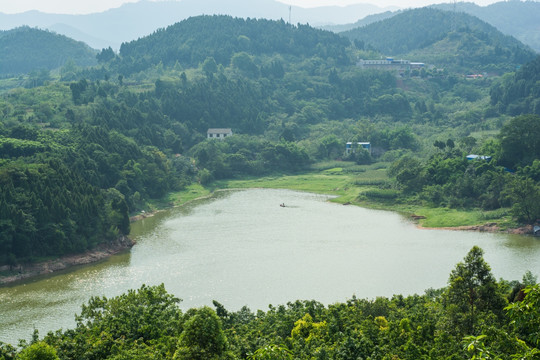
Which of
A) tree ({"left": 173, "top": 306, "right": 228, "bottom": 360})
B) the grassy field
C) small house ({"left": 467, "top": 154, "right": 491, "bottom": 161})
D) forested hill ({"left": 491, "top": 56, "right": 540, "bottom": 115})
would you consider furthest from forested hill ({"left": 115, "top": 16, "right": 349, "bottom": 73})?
tree ({"left": 173, "top": 306, "right": 228, "bottom": 360})

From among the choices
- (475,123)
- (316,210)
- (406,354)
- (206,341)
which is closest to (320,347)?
(406,354)

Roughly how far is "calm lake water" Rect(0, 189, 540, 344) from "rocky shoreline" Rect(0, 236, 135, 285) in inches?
34.1

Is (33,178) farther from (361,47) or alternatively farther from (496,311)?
(361,47)

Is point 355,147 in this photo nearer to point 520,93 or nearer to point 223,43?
point 520,93

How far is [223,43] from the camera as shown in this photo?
126 metres

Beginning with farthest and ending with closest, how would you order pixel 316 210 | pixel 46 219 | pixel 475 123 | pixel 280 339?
pixel 475 123
pixel 316 210
pixel 46 219
pixel 280 339

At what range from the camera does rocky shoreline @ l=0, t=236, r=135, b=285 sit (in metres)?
40.4

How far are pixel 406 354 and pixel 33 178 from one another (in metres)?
32.3

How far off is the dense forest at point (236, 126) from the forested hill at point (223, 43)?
0.32 meters

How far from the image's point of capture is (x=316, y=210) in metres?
58.2

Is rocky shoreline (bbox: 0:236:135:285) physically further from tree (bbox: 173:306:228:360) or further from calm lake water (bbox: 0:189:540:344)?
tree (bbox: 173:306:228:360)

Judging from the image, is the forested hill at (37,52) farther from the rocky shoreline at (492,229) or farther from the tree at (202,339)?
the tree at (202,339)

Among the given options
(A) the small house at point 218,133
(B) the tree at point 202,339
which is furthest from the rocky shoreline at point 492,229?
(A) the small house at point 218,133

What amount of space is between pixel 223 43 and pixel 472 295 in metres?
108
